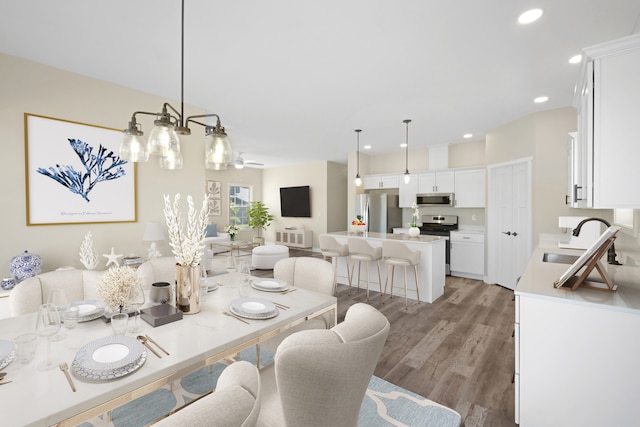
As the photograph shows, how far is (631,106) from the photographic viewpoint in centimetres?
148

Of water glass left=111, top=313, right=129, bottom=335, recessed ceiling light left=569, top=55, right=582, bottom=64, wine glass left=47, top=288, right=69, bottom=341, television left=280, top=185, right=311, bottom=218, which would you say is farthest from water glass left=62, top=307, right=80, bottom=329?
television left=280, top=185, right=311, bottom=218

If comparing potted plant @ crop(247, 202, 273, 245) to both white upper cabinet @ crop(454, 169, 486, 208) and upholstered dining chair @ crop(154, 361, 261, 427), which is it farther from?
upholstered dining chair @ crop(154, 361, 261, 427)

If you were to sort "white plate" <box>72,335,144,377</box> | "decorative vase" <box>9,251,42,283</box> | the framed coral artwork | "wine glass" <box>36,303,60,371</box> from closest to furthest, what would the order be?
"white plate" <box>72,335,144,377</box> < "wine glass" <box>36,303,60,371</box> < "decorative vase" <box>9,251,42,283</box> < the framed coral artwork

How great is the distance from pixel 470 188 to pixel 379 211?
2.03 meters

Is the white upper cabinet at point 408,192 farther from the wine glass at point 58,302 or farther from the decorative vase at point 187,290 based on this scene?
the wine glass at point 58,302

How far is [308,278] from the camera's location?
2.37m

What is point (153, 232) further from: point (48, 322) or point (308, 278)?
point (48, 322)

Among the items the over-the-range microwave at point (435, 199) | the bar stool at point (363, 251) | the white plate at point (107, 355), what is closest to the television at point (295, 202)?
the over-the-range microwave at point (435, 199)

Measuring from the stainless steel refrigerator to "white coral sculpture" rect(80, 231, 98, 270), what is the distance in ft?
17.0

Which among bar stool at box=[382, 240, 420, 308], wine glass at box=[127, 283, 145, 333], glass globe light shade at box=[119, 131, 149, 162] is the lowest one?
bar stool at box=[382, 240, 420, 308]

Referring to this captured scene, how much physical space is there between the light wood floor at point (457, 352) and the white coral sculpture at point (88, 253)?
2734 mm

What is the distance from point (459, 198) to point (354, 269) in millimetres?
2768

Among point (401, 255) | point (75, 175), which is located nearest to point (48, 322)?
point (75, 175)

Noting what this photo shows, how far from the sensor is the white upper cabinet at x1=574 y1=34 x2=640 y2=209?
148 centimetres
